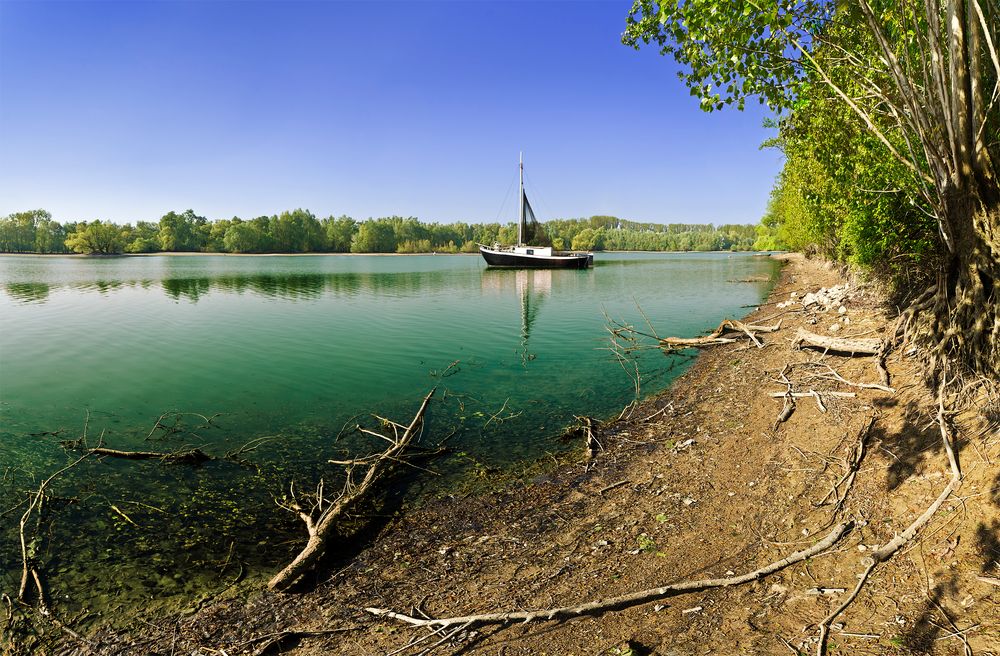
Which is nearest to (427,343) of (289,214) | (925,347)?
(925,347)

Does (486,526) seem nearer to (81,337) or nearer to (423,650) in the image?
(423,650)

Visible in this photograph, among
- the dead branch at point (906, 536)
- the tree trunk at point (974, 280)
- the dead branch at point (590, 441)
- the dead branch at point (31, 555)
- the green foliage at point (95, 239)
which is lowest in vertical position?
the dead branch at point (31, 555)

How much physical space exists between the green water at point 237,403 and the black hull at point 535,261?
48.6 meters

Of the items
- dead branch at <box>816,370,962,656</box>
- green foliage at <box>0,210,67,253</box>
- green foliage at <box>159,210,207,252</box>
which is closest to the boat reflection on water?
dead branch at <box>816,370,962,656</box>

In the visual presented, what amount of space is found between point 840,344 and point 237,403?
16.9 meters

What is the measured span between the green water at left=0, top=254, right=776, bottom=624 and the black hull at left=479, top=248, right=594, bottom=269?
160ft

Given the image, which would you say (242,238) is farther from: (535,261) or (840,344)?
(840,344)

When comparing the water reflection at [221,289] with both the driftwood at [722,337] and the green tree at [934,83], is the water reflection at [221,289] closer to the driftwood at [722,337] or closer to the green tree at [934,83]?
the driftwood at [722,337]

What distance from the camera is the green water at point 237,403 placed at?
760 cm

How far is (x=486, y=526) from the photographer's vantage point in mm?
7883

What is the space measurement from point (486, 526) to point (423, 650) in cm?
287

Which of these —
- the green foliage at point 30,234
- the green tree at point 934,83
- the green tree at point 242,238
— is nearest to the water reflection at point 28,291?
the green tree at point 934,83

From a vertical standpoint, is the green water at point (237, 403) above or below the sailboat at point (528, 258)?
below

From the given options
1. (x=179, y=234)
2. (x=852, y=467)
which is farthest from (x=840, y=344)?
(x=179, y=234)
